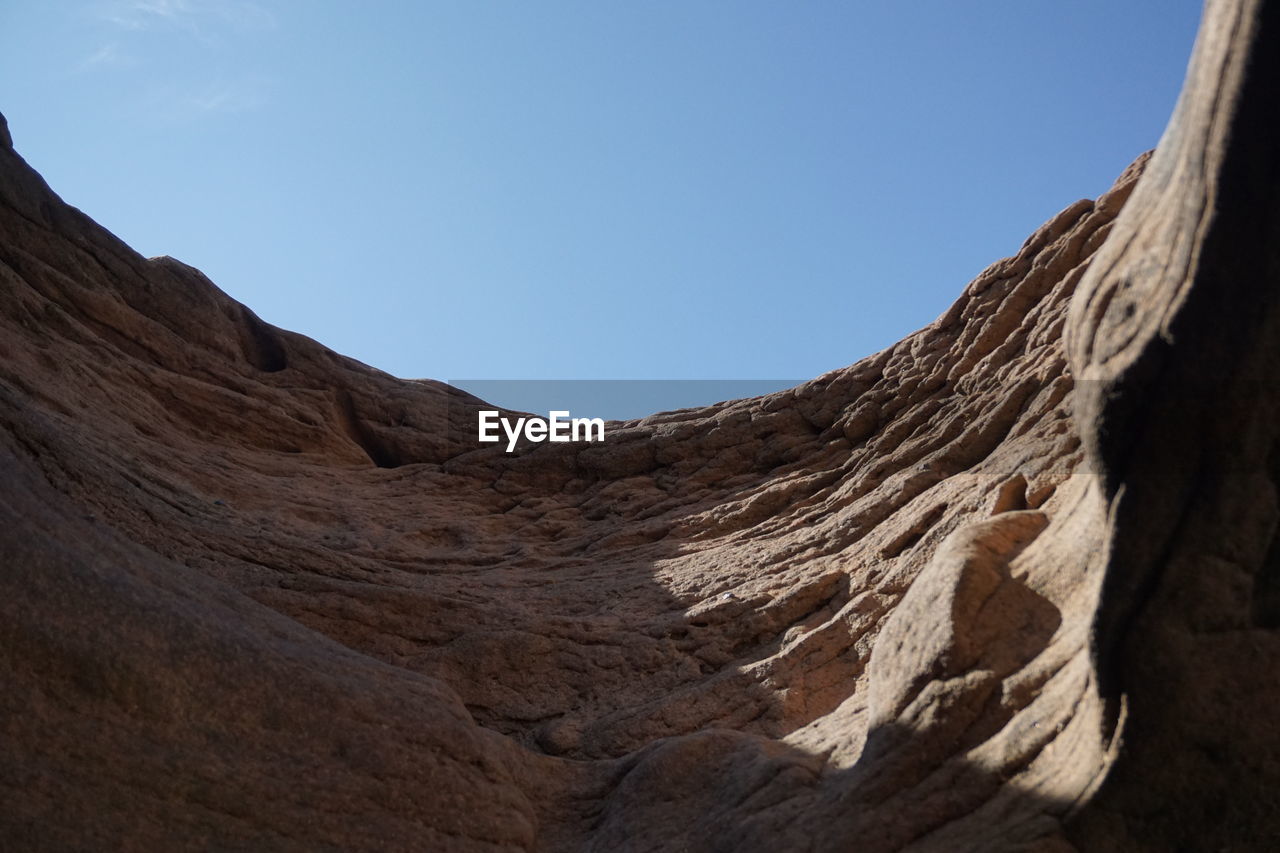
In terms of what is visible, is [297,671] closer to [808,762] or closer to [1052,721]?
[808,762]

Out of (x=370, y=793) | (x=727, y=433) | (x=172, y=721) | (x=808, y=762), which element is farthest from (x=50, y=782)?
(x=727, y=433)

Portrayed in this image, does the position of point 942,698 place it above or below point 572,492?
below

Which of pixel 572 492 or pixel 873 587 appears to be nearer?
pixel 873 587

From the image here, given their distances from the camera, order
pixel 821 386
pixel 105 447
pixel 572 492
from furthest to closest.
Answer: pixel 572 492, pixel 821 386, pixel 105 447

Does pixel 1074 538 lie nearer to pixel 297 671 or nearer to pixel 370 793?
pixel 370 793

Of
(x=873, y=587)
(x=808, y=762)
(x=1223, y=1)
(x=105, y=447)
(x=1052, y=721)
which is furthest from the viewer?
(x=105, y=447)

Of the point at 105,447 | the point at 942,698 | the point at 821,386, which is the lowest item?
the point at 942,698
